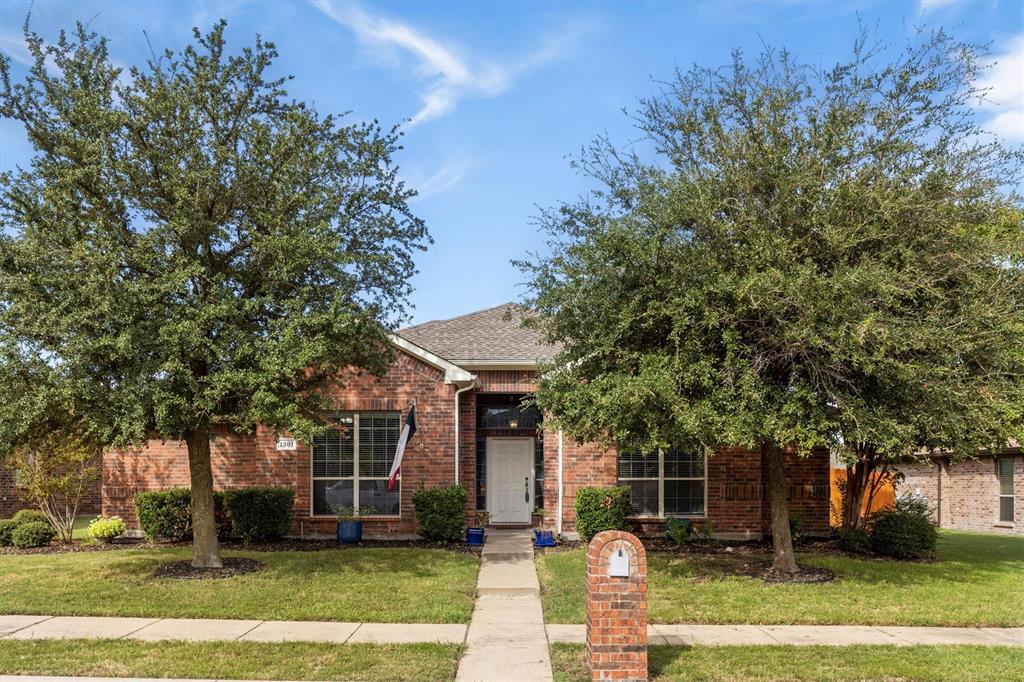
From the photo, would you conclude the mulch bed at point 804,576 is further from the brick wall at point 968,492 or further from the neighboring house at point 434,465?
the brick wall at point 968,492

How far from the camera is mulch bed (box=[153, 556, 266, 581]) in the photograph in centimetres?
1257

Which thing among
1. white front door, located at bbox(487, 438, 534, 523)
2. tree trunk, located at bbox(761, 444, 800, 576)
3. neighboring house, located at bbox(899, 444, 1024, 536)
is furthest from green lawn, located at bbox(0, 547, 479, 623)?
neighboring house, located at bbox(899, 444, 1024, 536)

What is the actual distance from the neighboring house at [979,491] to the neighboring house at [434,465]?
727 cm

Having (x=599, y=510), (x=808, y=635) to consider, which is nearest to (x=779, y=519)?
(x=599, y=510)

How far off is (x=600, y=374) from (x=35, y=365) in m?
7.75

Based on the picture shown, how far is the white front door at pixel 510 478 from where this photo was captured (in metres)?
19.4

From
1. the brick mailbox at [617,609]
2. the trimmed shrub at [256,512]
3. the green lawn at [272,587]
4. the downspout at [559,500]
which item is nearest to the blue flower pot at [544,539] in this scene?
the downspout at [559,500]

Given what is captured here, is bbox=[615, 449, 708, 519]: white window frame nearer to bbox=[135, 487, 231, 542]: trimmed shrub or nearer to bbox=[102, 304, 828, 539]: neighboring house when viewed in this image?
bbox=[102, 304, 828, 539]: neighboring house

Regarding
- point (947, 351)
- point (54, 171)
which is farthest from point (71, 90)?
point (947, 351)

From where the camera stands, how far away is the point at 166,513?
55.0 ft

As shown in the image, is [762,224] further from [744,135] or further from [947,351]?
[947,351]

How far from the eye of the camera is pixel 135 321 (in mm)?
11414

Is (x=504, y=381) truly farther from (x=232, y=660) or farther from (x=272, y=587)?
(x=232, y=660)

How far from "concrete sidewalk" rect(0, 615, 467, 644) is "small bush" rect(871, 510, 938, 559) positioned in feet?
30.3
